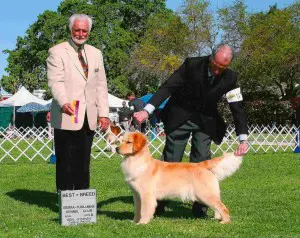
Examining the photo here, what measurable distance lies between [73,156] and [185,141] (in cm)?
108

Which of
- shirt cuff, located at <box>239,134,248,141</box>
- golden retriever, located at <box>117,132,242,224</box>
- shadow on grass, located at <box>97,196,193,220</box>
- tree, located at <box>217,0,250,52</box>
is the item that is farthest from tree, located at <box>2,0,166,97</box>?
golden retriever, located at <box>117,132,242,224</box>

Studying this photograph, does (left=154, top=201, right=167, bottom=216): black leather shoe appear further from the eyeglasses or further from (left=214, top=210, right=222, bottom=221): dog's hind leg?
the eyeglasses

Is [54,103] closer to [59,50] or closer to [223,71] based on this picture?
[59,50]

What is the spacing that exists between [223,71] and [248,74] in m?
24.5

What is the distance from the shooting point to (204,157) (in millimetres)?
5367

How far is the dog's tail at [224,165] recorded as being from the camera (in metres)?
4.78

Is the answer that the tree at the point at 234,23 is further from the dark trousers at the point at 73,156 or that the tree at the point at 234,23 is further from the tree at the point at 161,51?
the dark trousers at the point at 73,156

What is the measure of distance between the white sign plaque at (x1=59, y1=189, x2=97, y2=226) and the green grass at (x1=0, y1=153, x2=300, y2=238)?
0.10 meters

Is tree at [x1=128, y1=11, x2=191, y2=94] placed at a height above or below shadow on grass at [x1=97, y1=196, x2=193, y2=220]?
above

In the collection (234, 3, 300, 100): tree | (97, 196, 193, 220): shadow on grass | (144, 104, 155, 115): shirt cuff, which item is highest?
(234, 3, 300, 100): tree

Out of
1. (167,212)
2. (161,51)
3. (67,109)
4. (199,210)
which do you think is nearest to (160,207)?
(167,212)

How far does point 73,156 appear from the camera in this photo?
17.5ft

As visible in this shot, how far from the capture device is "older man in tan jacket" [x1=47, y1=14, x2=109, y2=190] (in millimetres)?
5012

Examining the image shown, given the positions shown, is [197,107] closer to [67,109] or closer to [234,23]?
[67,109]
